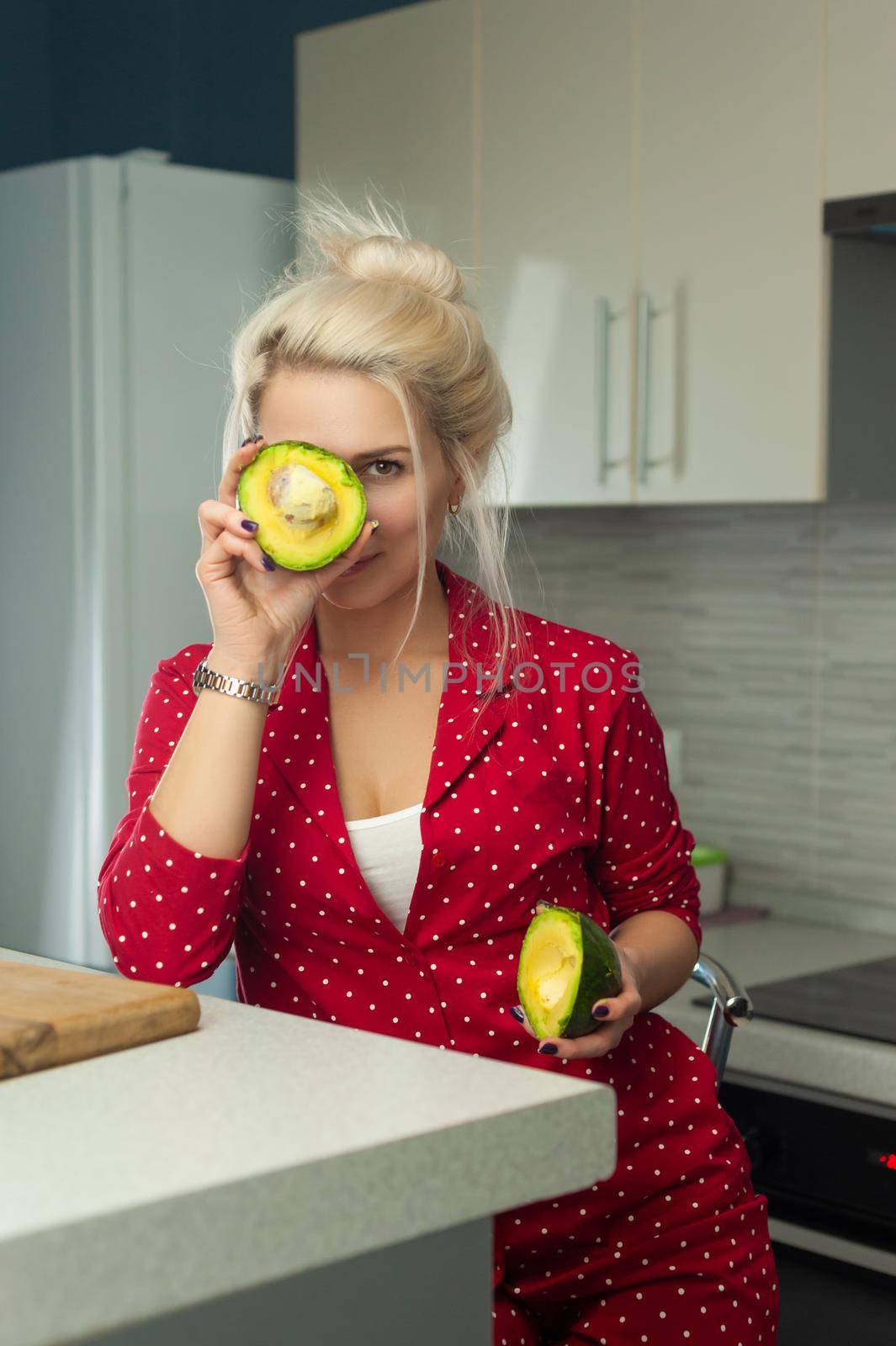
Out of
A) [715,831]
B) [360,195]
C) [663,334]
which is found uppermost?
[360,195]

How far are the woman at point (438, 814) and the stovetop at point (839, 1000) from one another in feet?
2.26

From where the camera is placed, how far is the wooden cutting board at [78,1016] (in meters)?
0.83

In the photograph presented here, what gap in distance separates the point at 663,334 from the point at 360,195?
67cm

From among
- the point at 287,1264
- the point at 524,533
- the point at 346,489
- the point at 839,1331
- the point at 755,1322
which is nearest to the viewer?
the point at 287,1264

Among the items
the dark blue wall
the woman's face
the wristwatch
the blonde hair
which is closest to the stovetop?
the blonde hair

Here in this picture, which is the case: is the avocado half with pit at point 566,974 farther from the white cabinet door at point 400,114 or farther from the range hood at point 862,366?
the white cabinet door at point 400,114

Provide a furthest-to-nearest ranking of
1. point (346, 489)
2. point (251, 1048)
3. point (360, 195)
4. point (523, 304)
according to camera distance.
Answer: point (360, 195) → point (523, 304) → point (346, 489) → point (251, 1048)

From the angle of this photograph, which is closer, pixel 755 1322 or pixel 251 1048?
pixel 251 1048

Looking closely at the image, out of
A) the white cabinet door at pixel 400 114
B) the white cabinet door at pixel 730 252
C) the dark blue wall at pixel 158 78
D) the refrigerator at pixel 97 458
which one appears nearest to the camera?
the white cabinet door at pixel 730 252

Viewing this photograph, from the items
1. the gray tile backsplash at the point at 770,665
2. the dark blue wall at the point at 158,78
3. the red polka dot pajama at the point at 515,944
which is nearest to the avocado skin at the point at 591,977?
the red polka dot pajama at the point at 515,944

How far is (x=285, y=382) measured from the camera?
4.32 ft

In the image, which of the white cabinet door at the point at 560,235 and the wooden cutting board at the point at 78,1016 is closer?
the wooden cutting board at the point at 78,1016

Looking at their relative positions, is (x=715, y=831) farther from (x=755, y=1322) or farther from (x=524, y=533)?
(x=755, y=1322)

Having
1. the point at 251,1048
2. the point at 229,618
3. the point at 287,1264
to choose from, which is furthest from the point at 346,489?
the point at 287,1264
